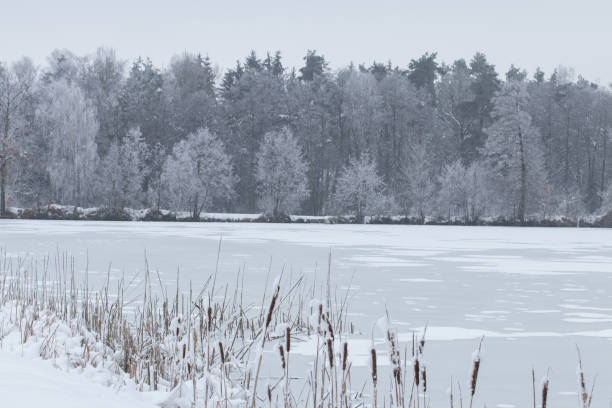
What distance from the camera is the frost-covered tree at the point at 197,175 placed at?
58594mm

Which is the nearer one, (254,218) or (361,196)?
(254,218)

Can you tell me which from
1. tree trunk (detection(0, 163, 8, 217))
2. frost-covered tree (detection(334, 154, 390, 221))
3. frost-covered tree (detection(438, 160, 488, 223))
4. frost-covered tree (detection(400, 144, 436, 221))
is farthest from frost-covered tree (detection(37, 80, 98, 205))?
frost-covered tree (detection(438, 160, 488, 223))

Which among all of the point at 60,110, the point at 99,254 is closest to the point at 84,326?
the point at 99,254

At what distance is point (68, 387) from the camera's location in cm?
393

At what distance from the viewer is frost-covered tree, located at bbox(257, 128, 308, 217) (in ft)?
199

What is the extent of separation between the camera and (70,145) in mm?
55125

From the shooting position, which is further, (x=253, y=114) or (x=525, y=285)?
(x=253, y=114)

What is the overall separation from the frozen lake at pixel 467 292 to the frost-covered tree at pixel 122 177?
32324 mm

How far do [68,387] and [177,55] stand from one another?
81.5 m

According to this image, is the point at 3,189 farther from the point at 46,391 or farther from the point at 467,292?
the point at 46,391

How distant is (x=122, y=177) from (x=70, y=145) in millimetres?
5029

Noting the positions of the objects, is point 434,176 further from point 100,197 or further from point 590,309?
point 590,309

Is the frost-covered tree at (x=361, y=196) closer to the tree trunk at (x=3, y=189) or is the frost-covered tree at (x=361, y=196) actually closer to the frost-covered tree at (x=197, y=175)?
A: the frost-covered tree at (x=197, y=175)

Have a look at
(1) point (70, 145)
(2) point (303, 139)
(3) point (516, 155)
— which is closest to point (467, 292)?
(1) point (70, 145)
